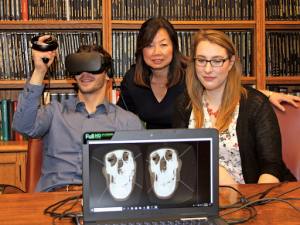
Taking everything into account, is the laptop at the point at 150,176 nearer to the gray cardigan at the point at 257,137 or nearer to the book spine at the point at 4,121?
the gray cardigan at the point at 257,137

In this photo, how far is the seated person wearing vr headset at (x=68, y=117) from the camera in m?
1.38

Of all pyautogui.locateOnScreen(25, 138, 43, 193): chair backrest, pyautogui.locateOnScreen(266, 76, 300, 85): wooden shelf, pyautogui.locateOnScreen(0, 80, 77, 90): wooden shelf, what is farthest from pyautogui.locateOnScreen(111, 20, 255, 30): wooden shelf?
pyautogui.locateOnScreen(25, 138, 43, 193): chair backrest

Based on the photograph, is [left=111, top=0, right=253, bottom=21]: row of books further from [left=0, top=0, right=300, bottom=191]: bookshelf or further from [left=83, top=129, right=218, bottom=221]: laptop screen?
[left=83, top=129, right=218, bottom=221]: laptop screen

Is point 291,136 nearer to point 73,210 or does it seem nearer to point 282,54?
point 73,210

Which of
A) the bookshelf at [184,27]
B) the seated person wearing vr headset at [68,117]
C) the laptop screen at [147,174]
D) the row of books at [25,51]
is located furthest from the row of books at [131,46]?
the laptop screen at [147,174]

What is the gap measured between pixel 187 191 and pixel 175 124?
2.55 feet

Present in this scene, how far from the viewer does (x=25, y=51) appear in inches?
88.9

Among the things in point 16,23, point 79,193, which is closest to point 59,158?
point 79,193

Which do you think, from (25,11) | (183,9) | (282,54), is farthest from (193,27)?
(25,11)

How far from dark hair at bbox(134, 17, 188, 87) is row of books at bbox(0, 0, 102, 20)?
1.86 feet

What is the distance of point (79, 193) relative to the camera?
0.98m

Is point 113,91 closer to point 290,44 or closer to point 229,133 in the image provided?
point 229,133

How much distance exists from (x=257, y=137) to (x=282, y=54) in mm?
1309

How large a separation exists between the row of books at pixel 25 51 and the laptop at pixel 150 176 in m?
1.63
